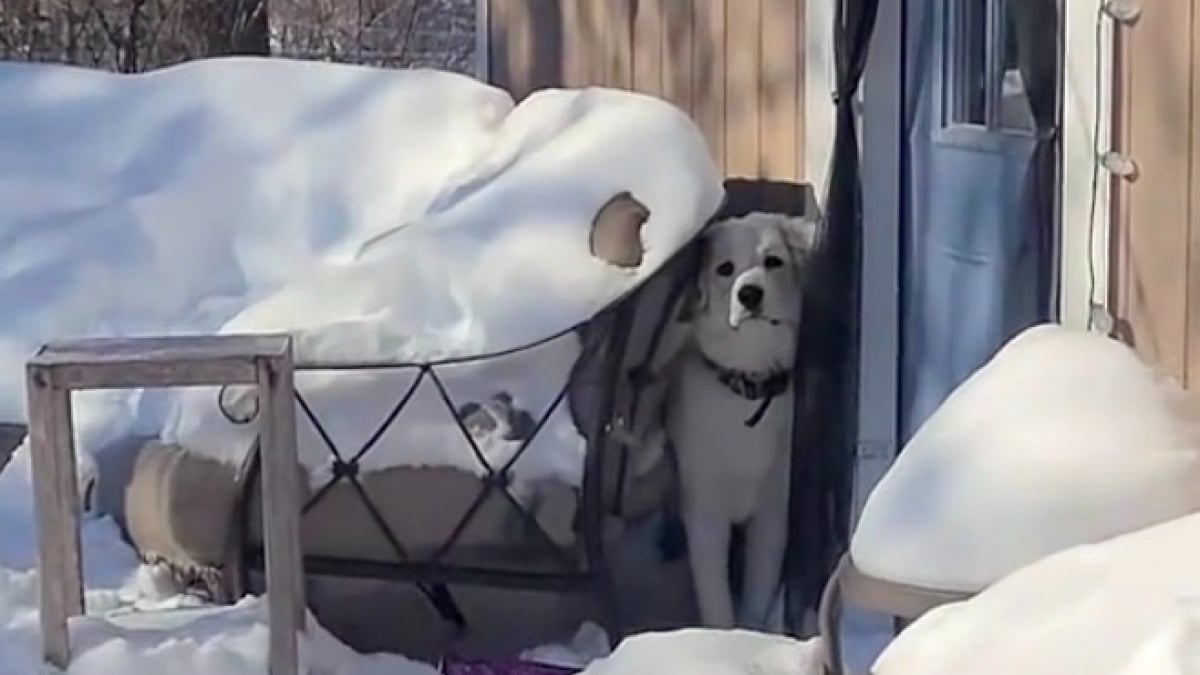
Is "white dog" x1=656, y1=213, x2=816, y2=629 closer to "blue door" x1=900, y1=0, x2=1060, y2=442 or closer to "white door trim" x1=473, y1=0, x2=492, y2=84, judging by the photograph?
"blue door" x1=900, y1=0, x2=1060, y2=442

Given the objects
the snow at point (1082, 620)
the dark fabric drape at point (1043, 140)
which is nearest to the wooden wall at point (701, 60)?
the dark fabric drape at point (1043, 140)

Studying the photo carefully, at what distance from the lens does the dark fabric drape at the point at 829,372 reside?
3.75 meters

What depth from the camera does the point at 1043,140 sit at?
2.96 meters

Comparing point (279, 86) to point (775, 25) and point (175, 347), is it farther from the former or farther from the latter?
point (175, 347)

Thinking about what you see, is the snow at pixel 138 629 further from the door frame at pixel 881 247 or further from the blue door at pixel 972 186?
the blue door at pixel 972 186

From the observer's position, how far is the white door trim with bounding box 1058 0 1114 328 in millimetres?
2582

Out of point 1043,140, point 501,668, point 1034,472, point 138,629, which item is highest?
point 1043,140

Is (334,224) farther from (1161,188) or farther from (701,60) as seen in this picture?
(1161,188)

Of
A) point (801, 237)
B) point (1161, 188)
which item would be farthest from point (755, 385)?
point (1161, 188)

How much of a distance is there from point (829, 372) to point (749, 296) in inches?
10.4

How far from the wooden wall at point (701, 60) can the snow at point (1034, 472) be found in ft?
8.21

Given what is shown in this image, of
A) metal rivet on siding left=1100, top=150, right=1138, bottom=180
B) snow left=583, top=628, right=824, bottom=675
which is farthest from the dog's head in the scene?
snow left=583, top=628, right=824, bottom=675

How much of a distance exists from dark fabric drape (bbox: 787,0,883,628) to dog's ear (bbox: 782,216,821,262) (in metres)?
0.02

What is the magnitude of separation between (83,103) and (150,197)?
745 millimetres
